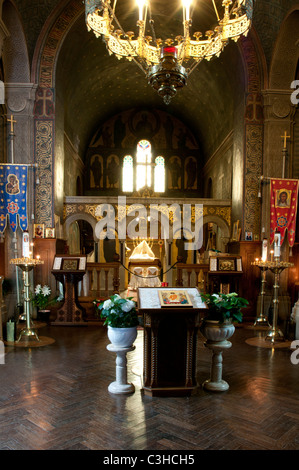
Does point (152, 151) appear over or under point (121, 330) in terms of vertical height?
over

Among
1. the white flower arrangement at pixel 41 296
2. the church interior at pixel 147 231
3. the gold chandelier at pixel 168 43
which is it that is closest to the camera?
the church interior at pixel 147 231

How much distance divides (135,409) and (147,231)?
38.8ft

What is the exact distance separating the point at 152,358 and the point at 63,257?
17.6ft

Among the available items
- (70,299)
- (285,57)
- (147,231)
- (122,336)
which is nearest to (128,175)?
(147,231)

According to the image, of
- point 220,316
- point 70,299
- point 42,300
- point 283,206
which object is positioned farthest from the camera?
point 283,206

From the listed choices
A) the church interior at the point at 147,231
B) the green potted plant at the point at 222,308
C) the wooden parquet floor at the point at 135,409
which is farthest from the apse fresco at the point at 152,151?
the green potted plant at the point at 222,308

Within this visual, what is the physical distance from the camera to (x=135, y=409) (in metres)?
4.19

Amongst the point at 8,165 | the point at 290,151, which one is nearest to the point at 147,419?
the point at 8,165

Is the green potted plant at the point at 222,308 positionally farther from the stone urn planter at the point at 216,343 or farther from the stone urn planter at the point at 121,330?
the stone urn planter at the point at 121,330

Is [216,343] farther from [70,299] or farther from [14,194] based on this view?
[14,194]

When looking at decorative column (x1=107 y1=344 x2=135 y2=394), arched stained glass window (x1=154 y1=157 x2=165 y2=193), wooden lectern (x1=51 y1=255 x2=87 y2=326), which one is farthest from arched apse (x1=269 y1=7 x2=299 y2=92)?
arched stained glass window (x1=154 y1=157 x2=165 y2=193)

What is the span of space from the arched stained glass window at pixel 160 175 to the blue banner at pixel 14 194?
42.6 ft

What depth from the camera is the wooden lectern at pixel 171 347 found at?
4.59 metres

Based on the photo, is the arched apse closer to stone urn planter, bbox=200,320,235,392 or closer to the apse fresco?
stone urn planter, bbox=200,320,235,392
